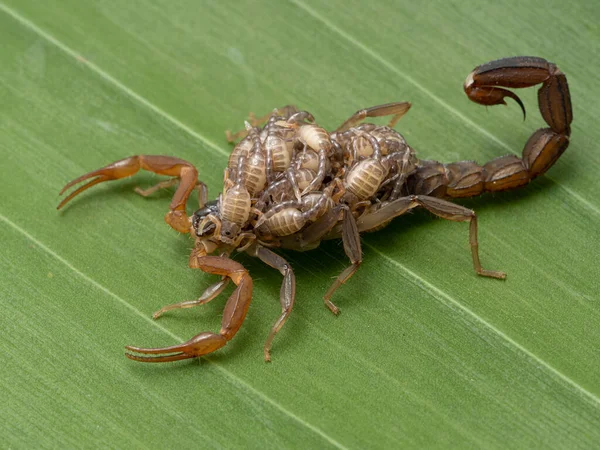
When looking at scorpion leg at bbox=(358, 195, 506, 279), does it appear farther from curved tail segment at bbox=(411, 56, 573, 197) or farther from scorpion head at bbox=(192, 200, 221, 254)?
scorpion head at bbox=(192, 200, 221, 254)

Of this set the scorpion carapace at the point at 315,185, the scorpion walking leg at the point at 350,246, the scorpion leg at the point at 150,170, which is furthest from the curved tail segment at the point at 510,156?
the scorpion leg at the point at 150,170

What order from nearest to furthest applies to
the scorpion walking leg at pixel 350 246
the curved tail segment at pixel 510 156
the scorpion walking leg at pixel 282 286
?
the scorpion walking leg at pixel 282 286, the scorpion walking leg at pixel 350 246, the curved tail segment at pixel 510 156

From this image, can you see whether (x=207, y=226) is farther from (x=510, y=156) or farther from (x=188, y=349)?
(x=510, y=156)

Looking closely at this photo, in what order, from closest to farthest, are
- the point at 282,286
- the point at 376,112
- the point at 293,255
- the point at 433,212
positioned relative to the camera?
the point at 282,286
the point at 433,212
the point at 293,255
the point at 376,112

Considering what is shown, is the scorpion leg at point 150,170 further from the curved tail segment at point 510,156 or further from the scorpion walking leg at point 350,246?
the curved tail segment at point 510,156

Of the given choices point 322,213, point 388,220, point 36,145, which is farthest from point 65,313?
point 388,220

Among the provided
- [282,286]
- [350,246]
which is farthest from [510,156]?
[282,286]

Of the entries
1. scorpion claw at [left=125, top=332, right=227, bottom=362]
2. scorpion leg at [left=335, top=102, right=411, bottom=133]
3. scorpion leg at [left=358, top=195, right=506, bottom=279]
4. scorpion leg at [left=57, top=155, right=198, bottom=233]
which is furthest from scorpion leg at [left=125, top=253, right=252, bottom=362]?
scorpion leg at [left=335, top=102, right=411, bottom=133]

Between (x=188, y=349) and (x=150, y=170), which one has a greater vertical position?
(x=150, y=170)
